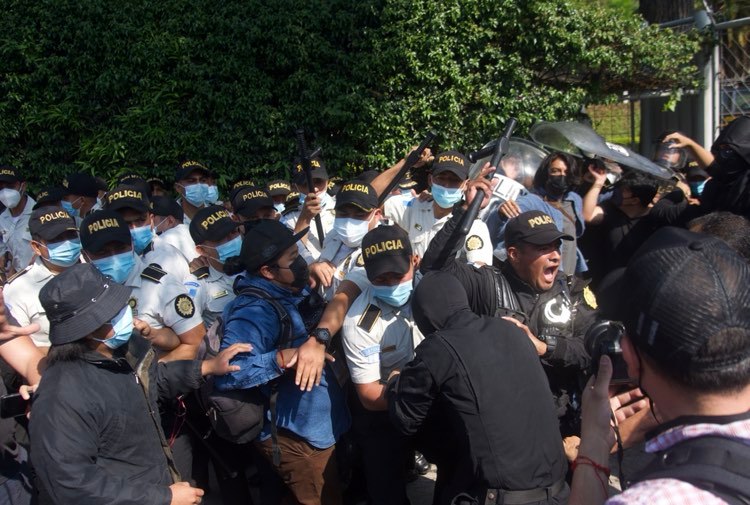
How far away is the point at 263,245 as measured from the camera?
10.5 ft

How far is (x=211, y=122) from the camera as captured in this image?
8555mm

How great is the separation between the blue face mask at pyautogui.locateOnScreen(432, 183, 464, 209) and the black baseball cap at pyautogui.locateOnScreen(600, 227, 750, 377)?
311 cm

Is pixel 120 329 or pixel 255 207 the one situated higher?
pixel 120 329

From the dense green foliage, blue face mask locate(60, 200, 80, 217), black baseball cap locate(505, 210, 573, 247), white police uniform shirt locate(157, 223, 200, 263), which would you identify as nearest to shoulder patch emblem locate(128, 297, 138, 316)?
white police uniform shirt locate(157, 223, 200, 263)

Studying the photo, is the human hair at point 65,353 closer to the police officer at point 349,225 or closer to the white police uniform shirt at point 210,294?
the white police uniform shirt at point 210,294

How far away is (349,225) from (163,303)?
131 cm

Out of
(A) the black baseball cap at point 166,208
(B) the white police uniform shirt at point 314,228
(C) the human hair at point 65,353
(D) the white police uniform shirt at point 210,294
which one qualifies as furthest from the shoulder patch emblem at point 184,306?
(A) the black baseball cap at point 166,208

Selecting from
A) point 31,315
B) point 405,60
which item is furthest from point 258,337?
point 405,60

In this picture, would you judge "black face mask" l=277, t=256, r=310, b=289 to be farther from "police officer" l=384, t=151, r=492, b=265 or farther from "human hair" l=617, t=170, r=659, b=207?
"human hair" l=617, t=170, r=659, b=207

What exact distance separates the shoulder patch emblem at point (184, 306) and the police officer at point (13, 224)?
308 cm

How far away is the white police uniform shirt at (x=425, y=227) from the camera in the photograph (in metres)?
3.96

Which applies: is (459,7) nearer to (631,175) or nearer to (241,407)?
(631,175)

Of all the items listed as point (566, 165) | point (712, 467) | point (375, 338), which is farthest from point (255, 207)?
point (712, 467)

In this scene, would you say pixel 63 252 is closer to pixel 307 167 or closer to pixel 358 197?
pixel 307 167
